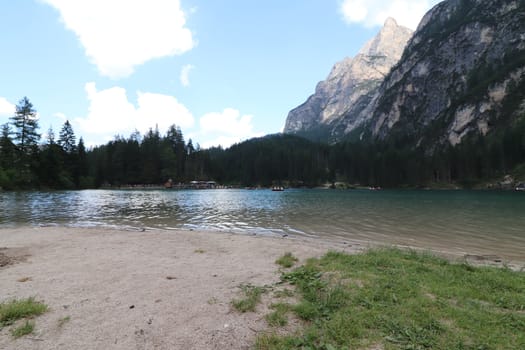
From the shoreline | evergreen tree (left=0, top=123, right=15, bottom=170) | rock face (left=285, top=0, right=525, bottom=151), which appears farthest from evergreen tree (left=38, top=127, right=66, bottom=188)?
rock face (left=285, top=0, right=525, bottom=151)

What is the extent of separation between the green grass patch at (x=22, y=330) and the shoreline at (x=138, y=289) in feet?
0.32

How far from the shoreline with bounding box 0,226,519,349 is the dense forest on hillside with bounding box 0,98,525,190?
80452 millimetres

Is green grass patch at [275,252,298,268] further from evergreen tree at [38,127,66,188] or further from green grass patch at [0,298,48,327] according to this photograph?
evergreen tree at [38,127,66,188]

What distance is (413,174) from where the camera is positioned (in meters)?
129

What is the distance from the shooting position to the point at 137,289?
7680 millimetres

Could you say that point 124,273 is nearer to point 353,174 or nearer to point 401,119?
point 353,174

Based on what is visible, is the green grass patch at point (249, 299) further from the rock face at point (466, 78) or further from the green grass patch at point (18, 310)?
the rock face at point (466, 78)

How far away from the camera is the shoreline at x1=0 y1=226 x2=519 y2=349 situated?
5.07 metres

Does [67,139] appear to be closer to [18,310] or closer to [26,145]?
[26,145]

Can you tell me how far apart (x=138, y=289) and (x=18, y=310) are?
2.54m

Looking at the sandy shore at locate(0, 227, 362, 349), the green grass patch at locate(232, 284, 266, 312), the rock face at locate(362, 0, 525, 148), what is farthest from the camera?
the rock face at locate(362, 0, 525, 148)

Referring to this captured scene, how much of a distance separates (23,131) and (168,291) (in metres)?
96.0

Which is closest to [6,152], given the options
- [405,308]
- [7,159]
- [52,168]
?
[7,159]

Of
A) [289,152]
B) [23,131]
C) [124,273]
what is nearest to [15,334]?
[124,273]
